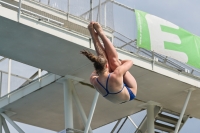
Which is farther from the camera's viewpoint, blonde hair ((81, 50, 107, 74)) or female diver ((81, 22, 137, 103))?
female diver ((81, 22, 137, 103))

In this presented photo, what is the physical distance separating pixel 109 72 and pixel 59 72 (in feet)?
35.0

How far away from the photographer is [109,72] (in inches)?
408

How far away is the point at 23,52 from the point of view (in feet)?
62.6

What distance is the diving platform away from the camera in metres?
18.0

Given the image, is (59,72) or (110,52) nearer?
(110,52)

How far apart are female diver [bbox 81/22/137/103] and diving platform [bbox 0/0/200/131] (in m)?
7.30

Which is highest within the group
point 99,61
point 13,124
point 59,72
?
point 59,72

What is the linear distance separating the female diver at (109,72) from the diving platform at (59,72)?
7.30 metres

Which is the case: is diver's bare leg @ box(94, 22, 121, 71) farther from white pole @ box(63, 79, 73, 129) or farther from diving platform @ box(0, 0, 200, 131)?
white pole @ box(63, 79, 73, 129)

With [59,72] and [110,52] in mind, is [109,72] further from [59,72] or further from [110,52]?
[59,72]

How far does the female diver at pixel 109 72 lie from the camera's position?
396 inches

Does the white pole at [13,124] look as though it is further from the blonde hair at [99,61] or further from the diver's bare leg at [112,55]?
the blonde hair at [99,61]

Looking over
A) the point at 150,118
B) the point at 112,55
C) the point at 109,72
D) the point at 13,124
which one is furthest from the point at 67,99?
the point at 112,55

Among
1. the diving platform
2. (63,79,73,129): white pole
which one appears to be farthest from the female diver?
(63,79,73,129): white pole
